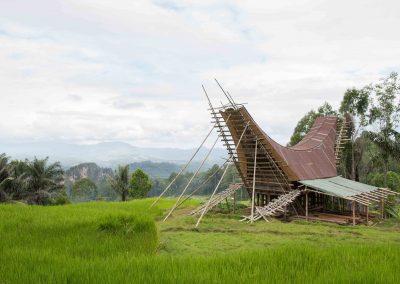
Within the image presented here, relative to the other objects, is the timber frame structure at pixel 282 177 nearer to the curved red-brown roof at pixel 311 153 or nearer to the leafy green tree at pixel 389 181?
the curved red-brown roof at pixel 311 153

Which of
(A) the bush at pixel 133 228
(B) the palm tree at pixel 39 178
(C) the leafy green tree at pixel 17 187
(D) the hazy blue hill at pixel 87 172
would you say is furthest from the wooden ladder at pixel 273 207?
(D) the hazy blue hill at pixel 87 172

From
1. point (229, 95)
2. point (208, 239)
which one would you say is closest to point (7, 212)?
point (208, 239)

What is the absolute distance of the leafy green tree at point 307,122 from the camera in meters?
27.9

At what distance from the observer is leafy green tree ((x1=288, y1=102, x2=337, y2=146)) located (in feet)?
91.5

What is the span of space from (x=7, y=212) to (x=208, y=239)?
5.43 m

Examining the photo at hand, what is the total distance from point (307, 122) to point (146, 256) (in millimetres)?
25429

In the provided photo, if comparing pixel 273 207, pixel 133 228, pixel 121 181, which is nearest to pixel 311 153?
pixel 273 207

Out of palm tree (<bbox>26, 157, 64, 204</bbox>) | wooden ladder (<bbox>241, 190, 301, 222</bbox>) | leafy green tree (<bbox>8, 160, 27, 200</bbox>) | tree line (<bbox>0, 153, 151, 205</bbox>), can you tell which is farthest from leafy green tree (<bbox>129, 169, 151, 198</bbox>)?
wooden ladder (<bbox>241, 190, 301, 222</bbox>)

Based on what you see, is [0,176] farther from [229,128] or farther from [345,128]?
[345,128]

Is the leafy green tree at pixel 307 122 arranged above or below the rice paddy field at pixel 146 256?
above

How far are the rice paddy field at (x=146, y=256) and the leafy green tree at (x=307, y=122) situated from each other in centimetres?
1932

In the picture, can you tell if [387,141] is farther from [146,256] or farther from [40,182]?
A: [40,182]

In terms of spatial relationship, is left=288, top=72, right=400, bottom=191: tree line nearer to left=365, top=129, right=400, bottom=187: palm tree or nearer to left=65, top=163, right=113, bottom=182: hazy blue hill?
left=365, top=129, right=400, bottom=187: palm tree

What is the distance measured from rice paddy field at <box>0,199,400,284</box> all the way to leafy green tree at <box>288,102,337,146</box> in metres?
19.3
